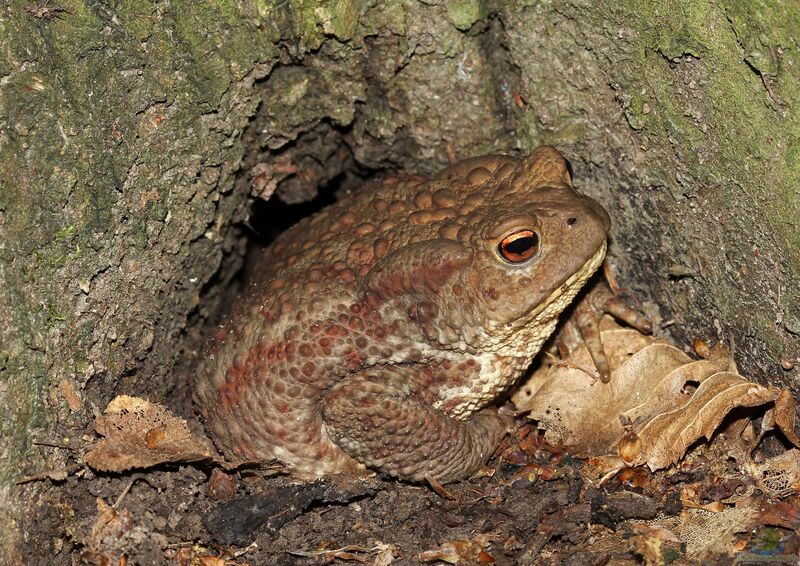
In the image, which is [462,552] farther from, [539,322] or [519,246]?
[519,246]

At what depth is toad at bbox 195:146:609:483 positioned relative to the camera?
2.86 m

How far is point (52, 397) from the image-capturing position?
271cm

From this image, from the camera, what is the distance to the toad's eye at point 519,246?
9.16ft

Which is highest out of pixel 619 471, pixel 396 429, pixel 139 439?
pixel 619 471

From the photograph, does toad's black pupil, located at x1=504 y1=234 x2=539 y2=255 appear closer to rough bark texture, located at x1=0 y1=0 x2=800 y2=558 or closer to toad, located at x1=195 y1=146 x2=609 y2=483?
toad, located at x1=195 y1=146 x2=609 y2=483

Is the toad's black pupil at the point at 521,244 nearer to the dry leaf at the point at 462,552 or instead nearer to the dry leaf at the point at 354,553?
the dry leaf at the point at 462,552

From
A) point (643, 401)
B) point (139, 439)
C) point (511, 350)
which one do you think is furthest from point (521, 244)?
point (139, 439)

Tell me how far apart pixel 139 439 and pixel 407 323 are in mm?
1062

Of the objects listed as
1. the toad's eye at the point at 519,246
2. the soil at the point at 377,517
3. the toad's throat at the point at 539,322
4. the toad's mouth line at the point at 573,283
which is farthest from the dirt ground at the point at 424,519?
the toad's eye at the point at 519,246

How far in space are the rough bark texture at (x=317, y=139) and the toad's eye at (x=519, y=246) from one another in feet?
1.80

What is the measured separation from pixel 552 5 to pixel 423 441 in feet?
5.48

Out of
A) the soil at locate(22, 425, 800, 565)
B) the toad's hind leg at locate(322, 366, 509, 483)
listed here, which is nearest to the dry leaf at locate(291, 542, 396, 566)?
the soil at locate(22, 425, 800, 565)

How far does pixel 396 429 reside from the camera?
306 centimetres

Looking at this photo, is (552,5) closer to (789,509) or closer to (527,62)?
(527,62)
